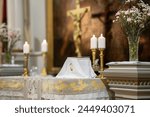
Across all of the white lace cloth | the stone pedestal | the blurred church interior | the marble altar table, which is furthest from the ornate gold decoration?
the stone pedestal

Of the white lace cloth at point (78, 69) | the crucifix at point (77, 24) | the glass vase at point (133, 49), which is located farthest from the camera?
the crucifix at point (77, 24)

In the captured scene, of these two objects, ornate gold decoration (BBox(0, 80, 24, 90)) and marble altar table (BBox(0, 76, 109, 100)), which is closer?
marble altar table (BBox(0, 76, 109, 100))

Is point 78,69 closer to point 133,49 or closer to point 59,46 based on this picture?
point 133,49

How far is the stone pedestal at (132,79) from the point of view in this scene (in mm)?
3000

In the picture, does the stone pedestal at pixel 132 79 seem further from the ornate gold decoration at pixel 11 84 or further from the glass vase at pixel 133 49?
the ornate gold decoration at pixel 11 84

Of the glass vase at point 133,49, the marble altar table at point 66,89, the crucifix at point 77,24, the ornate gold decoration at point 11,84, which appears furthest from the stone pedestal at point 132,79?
the crucifix at point 77,24

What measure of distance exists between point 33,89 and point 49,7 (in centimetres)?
293

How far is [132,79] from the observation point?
3.04 meters

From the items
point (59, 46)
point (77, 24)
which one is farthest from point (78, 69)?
point (59, 46)

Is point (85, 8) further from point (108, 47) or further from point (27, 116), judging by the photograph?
point (27, 116)

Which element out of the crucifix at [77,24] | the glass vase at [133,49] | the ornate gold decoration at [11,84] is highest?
the crucifix at [77,24]

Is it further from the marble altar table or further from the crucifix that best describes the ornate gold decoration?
the crucifix

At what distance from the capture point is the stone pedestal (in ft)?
9.84

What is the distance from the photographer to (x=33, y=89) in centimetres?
377
